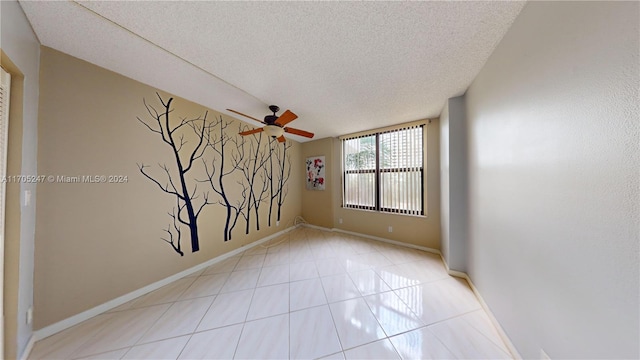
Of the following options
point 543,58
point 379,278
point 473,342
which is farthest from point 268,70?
point 473,342

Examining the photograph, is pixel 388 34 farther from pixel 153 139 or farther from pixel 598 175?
pixel 153 139

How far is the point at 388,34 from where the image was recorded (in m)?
1.33

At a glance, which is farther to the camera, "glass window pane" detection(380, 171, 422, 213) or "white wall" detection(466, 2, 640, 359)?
"glass window pane" detection(380, 171, 422, 213)

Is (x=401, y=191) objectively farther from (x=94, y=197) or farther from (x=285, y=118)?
(x=94, y=197)

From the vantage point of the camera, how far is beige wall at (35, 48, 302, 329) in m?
1.50

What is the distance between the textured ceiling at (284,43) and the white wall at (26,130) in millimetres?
110

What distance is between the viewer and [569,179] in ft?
2.81

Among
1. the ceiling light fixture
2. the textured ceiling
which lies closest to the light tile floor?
the ceiling light fixture

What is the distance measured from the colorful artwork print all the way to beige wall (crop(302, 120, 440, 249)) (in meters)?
0.14

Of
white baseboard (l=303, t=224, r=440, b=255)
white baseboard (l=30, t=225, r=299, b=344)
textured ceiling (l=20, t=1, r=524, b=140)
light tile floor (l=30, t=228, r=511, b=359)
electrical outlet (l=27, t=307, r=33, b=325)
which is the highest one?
textured ceiling (l=20, t=1, r=524, b=140)

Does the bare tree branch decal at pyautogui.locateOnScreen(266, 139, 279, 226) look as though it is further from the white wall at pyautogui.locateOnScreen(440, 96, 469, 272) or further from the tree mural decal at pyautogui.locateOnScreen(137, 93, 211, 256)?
the white wall at pyautogui.locateOnScreen(440, 96, 469, 272)

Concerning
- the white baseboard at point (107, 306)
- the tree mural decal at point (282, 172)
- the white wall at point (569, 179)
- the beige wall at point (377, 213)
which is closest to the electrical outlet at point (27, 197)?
the white baseboard at point (107, 306)

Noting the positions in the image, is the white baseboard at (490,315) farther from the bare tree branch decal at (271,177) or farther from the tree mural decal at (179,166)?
the tree mural decal at (179,166)

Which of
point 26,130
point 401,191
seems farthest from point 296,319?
point 401,191
